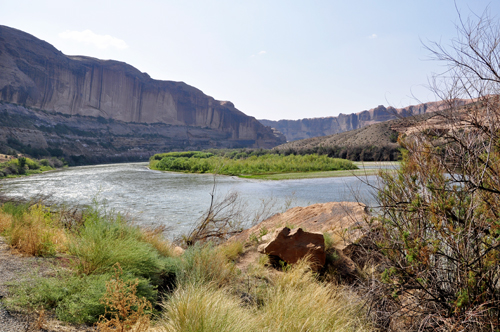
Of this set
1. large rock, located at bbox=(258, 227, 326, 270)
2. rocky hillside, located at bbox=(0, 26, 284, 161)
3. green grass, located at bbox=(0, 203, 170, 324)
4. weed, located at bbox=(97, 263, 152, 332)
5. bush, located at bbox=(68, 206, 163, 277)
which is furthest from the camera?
rocky hillside, located at bbox=(0, 26, 284, 161)

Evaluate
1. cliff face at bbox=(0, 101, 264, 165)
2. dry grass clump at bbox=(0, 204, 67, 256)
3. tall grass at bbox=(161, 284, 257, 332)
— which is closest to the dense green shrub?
dry grass clump at bbox=(0, 204, 67, 256)

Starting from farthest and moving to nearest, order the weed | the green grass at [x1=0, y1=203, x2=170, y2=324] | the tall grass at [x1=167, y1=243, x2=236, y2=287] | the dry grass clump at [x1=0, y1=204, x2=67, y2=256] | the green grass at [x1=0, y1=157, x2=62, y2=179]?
the green grass at [x1=0, y1=157, x2=62, y2=179]
the tall grass at [x1=167, y1=243, x2=236, y2=287]
the dry grass clump at [x1=0, y1=204, x2=67, y2=256]
the green grass at [x1=0, y1=203, x2=170, y2=324]
the weed

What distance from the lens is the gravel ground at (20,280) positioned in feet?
7.91

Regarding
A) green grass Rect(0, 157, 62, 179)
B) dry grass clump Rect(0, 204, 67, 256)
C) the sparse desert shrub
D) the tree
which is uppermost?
the tree

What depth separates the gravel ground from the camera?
2.41 metres

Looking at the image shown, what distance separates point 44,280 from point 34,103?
320 ft

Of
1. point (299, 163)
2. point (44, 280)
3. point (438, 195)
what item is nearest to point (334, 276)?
point (438, 195)

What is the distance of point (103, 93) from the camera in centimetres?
11169

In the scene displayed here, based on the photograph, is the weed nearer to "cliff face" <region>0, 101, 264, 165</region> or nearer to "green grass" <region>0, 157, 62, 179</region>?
"green grass" <region>0, 157, 62, 179</region>

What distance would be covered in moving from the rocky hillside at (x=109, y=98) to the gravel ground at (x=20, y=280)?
189ft

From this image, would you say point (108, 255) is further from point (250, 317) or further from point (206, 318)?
point (250, 317)

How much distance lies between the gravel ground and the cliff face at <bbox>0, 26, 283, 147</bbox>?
88.6m

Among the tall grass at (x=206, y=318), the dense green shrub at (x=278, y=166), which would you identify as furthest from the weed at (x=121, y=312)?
the dense green shrub at (x=278, y=166)

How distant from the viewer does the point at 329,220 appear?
7.79m
